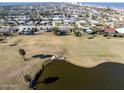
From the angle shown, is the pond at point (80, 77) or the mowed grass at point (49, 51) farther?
the mowed grass at point (49, 51)

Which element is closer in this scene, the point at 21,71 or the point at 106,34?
the point at 21,71

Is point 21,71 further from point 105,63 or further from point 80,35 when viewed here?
point 80,35

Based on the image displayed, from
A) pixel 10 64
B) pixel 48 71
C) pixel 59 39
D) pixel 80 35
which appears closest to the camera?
pixel 48 71

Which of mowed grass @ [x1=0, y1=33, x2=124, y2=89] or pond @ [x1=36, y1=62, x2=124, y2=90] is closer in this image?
pond @ [x1=36, y1=62, x2=124, y2=90]

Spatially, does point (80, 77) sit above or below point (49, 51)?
above

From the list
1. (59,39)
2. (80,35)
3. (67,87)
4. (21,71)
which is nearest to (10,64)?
(21,71)

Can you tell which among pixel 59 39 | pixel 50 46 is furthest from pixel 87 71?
pixel 59 39

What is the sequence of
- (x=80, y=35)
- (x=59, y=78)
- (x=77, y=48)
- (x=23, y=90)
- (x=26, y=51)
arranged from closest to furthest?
(x=23, y=90)
(x=59, y=78)
(x=26, y=51)
(x=77, y=48)
(x=80, y=35)

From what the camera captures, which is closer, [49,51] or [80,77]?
[80,77]
